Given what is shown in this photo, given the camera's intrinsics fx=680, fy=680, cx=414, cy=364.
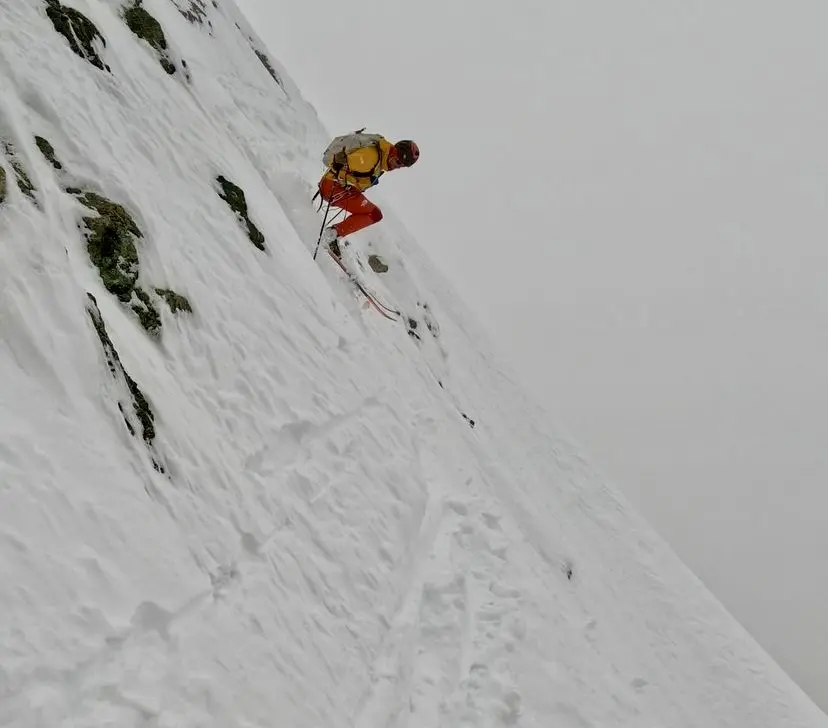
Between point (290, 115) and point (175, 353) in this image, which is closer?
point (175, 353)

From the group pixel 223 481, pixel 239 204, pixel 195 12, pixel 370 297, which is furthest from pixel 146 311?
pixel 195 12

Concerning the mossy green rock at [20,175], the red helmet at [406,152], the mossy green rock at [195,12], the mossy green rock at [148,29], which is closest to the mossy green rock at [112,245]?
the mossy green rock at [20,175]

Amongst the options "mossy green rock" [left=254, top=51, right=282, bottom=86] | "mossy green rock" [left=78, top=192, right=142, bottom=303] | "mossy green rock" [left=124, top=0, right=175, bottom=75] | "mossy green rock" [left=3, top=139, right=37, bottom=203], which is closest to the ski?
"mossy green rock" [left=124, top=0, right=175, bottom=75]

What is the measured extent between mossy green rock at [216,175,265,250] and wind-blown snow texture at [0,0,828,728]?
0.14m

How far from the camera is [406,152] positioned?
12.0m

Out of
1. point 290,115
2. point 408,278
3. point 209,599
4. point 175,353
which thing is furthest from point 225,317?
point 290,115

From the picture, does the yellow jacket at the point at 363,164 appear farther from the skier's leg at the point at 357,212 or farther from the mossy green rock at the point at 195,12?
the mossy green rock at the point at 195,12

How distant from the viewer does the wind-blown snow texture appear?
458 centimetres

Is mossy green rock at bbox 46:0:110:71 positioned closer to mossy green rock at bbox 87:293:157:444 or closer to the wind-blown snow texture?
the wind-blown snow texture

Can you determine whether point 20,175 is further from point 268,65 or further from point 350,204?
point 268,65

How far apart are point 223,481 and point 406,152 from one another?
7.52 meters

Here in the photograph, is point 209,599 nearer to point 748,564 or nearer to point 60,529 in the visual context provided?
point 60,529

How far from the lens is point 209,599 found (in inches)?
214

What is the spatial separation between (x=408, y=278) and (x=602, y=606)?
10880mm
